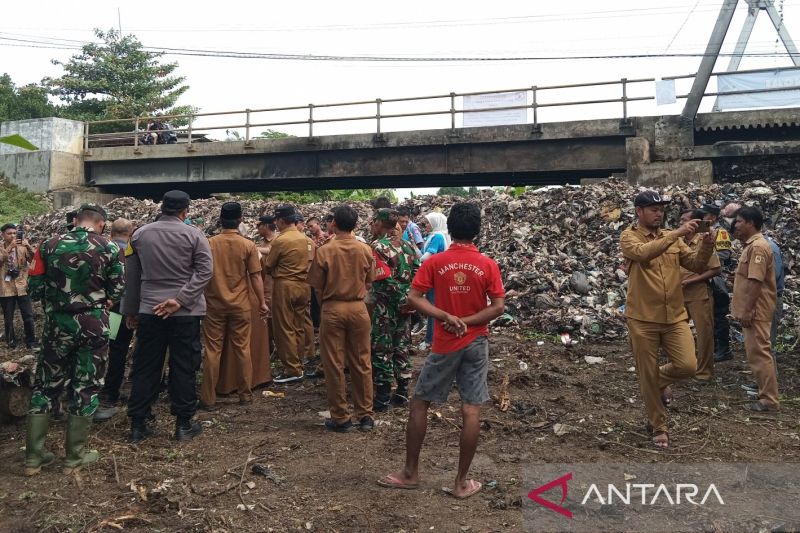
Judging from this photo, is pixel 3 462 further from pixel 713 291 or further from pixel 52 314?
pixel 713 291

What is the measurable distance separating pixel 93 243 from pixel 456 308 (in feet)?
9.06

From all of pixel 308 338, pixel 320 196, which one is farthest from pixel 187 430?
pixel 320 196

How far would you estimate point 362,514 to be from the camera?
138 inches

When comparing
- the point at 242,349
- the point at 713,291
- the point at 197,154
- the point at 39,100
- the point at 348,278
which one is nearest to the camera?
the point at 348,278

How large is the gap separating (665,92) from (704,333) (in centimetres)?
1145

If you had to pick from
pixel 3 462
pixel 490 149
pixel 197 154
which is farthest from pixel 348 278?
pixel 197 154

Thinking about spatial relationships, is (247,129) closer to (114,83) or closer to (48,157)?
(48,157)

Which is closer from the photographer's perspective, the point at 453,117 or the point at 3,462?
the point at 3,462

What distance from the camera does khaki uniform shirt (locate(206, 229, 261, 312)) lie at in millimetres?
5691

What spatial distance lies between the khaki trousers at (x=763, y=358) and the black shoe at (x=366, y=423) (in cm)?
344

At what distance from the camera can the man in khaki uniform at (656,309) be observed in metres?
4.51

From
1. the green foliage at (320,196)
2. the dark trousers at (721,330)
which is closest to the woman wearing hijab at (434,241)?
the dark trousers at (721,330)

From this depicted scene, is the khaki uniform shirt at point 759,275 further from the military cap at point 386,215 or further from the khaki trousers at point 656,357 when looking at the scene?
the military cap at point 386,215

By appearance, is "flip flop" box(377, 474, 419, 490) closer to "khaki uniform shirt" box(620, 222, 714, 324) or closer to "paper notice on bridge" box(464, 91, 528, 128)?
"khaki uniform shirt" box(620, 222, 714, 324)
